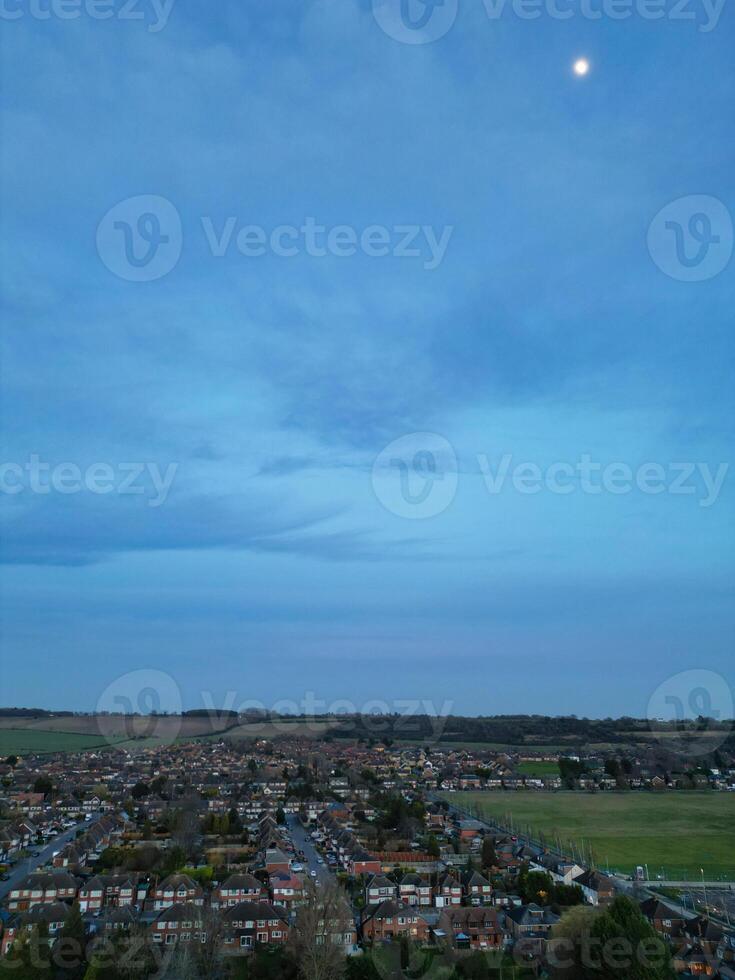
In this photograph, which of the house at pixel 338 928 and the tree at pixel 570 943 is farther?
the house at pixel 338 928

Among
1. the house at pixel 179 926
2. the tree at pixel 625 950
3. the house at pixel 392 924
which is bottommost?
the house at pixel 392 924

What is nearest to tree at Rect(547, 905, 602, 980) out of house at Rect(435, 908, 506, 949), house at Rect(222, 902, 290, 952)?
house at Rect(435, 908, 506, 949)

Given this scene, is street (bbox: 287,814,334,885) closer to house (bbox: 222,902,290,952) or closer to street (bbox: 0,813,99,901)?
house (bbox: 222,902,290,952)

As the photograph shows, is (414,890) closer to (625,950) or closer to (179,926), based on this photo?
(179,926)

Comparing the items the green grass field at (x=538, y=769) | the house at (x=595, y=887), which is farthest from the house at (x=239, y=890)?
the green grass field at (x=538, y=769)

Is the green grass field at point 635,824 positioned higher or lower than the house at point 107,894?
lower

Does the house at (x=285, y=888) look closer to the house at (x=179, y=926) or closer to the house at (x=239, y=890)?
the house at (x=239, y=890)
